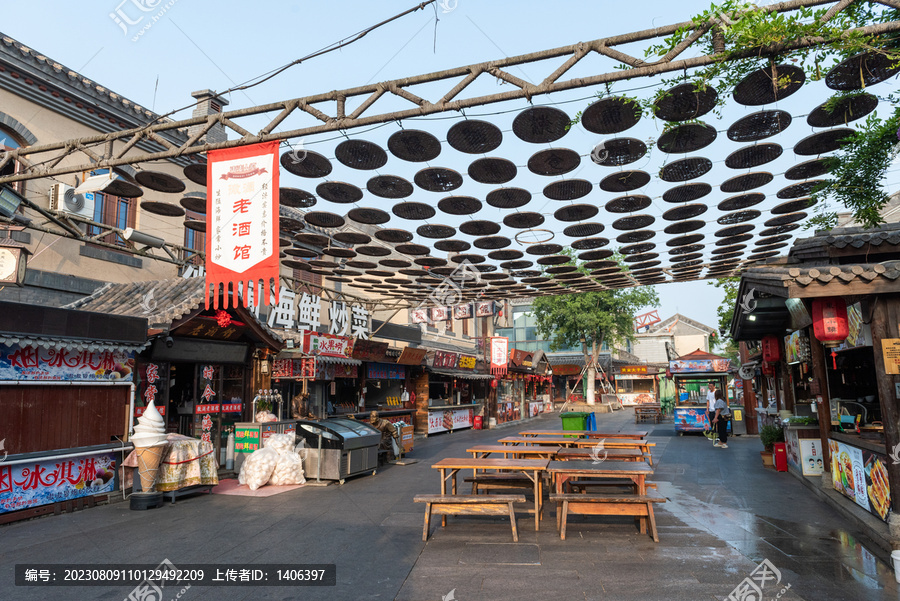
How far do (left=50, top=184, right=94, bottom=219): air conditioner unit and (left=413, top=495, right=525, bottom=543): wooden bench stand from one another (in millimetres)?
10370

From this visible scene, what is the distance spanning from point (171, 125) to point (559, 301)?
3723 cm

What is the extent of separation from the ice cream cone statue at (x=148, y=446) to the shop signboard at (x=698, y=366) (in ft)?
66.6

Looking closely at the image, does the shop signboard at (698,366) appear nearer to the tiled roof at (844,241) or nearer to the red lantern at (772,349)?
the red lantern at (772,349)

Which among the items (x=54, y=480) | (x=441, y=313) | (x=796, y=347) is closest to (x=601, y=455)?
(x=796, y=347)

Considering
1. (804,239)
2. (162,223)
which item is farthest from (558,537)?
(162,223)

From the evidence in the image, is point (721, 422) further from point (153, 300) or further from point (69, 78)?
point (69, 78)

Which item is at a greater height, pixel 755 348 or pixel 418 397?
A: pixel 755 348

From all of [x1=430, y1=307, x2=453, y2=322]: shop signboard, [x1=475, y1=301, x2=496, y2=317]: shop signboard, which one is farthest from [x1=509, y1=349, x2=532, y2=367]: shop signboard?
[x1=430, y1=307, x2=453, y2=322]: shop signboard

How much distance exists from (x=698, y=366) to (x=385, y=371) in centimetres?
1325

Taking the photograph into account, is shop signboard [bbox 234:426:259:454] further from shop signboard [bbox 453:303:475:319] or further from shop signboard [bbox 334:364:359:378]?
shop signboard [bbox 453:303:475:319]

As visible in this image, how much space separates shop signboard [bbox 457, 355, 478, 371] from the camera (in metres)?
25.5

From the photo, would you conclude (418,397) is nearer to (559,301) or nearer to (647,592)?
(647,592)

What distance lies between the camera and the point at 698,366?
22.8 m

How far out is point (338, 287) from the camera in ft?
71.7
